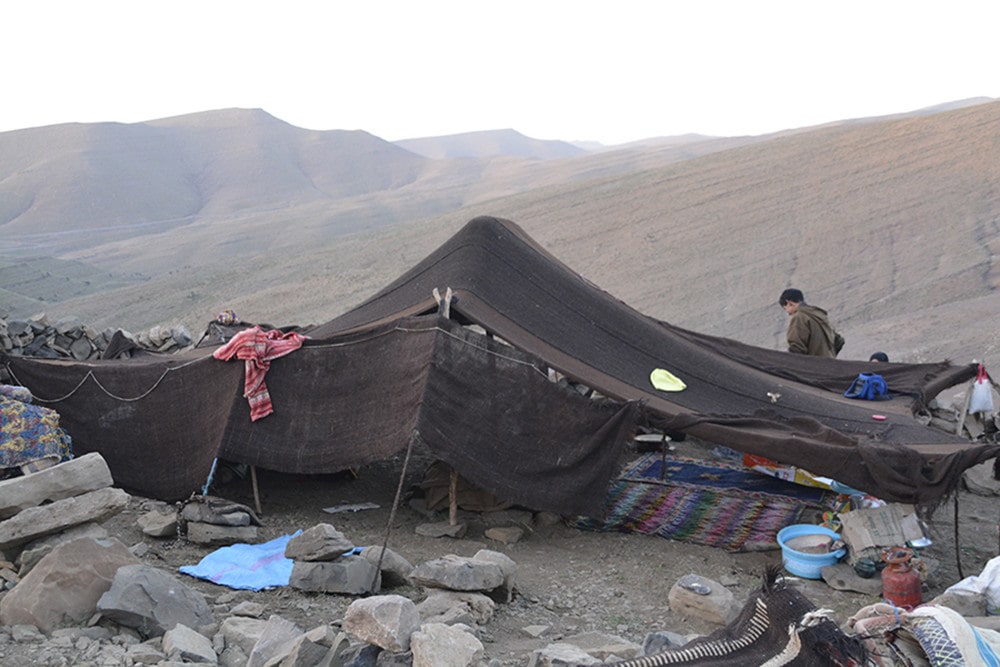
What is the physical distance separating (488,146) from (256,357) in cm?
14184

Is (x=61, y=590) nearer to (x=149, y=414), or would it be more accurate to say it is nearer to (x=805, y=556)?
(x=149, y=414)

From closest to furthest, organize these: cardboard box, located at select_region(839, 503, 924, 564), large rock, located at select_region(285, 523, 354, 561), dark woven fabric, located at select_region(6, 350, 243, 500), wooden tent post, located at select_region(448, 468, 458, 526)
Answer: large rock, located at select_region(285, 523, 354, 561) → cardboard box, located at select_region(839, 503, 924, 564) → wooden tent post, located at select_region(448, 468, 458, 526) → dark woven fabric, located at select_region(6, 350, 243, 500)

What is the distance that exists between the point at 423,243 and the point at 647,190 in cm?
723

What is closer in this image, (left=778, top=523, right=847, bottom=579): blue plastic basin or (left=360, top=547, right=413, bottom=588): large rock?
(left=360, top=547, right=413, bottom=588): large rock

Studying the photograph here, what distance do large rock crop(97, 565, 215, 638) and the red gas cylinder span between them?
374 cm

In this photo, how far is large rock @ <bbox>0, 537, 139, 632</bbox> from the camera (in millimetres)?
4652

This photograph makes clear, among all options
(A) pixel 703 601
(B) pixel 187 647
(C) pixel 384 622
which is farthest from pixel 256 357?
(A) pixel 703 601

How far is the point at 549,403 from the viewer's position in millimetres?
6449

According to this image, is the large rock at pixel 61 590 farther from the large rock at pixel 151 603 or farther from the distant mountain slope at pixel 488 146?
the distant mountain slope at pixel 488 146

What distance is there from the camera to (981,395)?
727 centimetres

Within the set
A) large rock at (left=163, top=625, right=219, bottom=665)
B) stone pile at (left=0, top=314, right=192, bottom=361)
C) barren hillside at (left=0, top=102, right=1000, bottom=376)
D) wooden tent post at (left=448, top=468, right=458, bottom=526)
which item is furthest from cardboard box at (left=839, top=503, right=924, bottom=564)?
barren hillside at (left=0, top=102, right=1000, bottom=376)

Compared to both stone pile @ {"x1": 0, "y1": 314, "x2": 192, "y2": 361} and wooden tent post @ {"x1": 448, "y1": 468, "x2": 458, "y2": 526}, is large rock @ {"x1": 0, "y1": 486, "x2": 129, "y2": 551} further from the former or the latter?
stone pile @ {"x1": 0, "y1": 314, "x2": 192, "y2": 361}

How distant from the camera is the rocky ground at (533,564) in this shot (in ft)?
16.3

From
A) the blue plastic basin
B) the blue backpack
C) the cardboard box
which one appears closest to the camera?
the cardboard box
